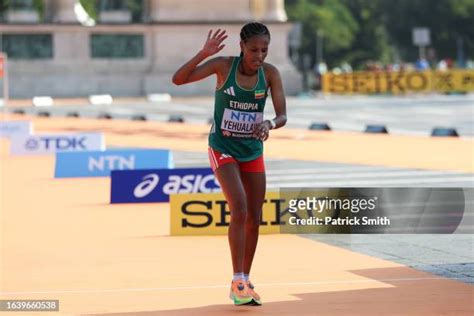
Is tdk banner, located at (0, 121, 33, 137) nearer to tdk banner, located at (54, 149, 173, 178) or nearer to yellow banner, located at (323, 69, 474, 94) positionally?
tdk banner, located at (54, 149, 173, 178)

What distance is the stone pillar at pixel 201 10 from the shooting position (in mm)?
71438

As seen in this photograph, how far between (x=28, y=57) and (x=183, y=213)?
2120 inches

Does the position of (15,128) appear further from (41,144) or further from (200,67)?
(200,67)

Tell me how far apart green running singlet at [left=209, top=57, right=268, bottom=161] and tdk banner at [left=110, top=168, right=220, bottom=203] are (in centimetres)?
745

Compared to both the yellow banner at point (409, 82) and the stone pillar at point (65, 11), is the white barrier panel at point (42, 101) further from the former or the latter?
the yellow banner at point (409, 82)

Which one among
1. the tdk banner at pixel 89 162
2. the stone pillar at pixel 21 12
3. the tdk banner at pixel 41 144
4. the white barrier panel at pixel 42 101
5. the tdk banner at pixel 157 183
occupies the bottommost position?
the white barrier panel at pixel 42 101

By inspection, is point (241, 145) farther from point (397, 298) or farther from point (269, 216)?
point (269, 216)

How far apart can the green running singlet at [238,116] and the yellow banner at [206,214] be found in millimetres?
4198

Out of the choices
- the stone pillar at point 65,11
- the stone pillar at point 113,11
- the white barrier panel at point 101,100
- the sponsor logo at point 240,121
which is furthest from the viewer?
the stone pillar at point 113,11

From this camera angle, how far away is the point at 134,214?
61.0ft

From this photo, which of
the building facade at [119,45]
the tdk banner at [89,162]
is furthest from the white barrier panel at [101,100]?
the tdk banner at [89,162]

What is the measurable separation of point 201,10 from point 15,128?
117 ft

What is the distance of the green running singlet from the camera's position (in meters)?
11.2

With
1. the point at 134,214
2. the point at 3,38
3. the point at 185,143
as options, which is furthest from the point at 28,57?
the point at 134,214
